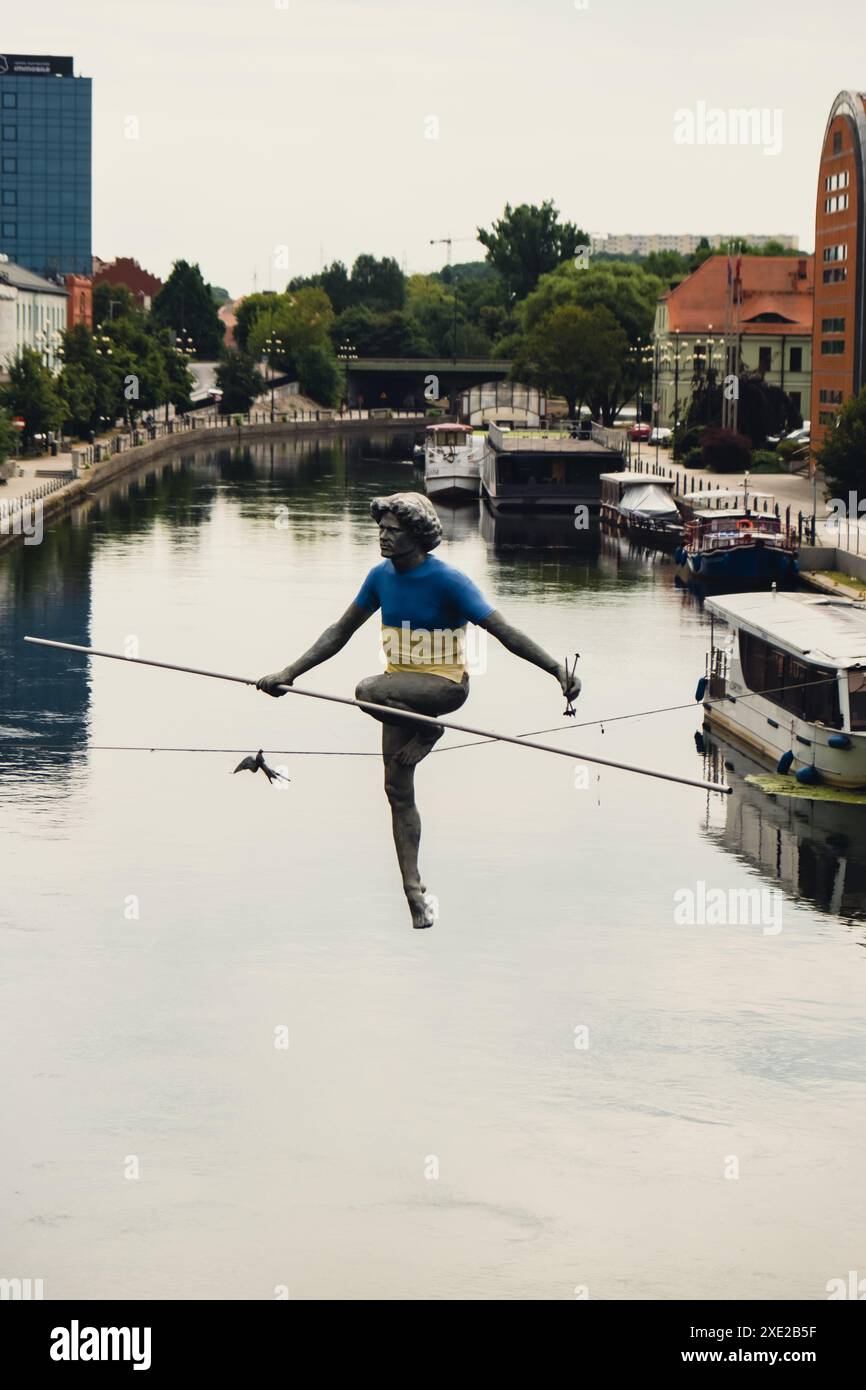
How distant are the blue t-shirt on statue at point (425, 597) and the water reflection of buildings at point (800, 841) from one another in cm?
4448

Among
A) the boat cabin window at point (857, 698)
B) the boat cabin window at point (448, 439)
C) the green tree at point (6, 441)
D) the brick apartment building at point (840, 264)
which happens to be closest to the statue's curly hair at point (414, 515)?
the boat cabin window at point (857, 698)

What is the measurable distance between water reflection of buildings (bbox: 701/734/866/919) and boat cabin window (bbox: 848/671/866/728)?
2506 millimetres

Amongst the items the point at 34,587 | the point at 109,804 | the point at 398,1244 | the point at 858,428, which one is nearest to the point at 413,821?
→ the point at 398,1244

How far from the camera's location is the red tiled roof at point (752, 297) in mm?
179750

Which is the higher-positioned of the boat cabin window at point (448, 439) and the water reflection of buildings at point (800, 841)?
the boat cabin window at point (448, 439)

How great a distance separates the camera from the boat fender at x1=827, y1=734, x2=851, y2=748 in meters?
63.3

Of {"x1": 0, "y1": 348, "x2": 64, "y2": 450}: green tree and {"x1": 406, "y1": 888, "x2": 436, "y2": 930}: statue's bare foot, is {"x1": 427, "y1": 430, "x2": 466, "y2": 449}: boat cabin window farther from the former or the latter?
{"x1": 406, "y1": 888, "x2": 436, "y2": 930}: statue's bare foot

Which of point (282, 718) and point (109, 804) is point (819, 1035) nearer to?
point (109, 804)

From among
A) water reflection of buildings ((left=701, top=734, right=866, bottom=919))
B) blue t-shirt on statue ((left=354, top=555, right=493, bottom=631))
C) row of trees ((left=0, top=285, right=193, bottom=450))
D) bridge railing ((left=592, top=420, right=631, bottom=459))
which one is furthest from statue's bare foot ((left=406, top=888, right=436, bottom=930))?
row of trees ((left=0, top=285, right=193, bottom=450))

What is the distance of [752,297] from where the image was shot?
182 metres

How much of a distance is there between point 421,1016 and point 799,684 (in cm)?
1978

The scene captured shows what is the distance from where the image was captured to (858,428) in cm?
10638

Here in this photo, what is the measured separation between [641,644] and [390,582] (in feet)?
248

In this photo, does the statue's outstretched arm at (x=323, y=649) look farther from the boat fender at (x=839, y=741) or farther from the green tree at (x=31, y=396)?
the green tree at (x=31, y=396)
